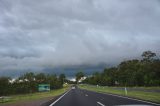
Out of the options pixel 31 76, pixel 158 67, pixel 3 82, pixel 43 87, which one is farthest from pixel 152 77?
pixel 31 76

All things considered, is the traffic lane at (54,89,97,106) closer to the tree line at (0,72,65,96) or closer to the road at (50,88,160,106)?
the road at (50,88,160,106)

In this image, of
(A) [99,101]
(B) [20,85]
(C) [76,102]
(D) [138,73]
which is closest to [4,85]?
(B) [20,85]

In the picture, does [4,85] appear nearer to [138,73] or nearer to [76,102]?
[138,73]

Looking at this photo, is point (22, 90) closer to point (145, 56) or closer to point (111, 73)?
point (145, 56)

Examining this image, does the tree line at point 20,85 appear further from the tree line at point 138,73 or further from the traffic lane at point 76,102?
the traffic lane at point 76,102

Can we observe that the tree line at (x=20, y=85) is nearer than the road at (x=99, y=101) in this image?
No

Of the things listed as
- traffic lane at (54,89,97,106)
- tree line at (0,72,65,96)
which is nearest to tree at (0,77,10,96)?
tree line at (0,72,65,96)

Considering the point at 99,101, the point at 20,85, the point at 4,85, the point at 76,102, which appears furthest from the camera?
the point at 20,85

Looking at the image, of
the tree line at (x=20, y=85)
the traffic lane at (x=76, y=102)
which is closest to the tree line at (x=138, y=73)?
the tree line at (x=20, y=85)

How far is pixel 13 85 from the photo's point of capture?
363ft

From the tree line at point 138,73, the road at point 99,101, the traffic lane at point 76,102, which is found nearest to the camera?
the road at point 99,101

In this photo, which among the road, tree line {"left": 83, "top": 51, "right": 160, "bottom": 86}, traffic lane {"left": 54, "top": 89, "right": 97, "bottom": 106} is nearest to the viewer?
the road

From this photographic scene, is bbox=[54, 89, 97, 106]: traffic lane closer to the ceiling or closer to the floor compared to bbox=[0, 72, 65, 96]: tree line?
closer to the floor

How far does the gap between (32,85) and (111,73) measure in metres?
52.8
